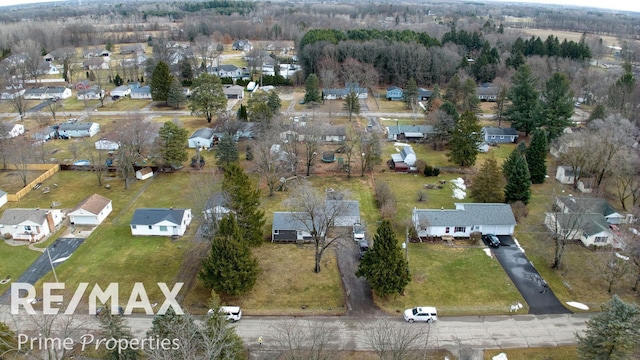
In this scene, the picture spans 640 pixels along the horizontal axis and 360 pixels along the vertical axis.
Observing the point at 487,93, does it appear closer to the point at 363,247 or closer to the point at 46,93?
the point at 363,247

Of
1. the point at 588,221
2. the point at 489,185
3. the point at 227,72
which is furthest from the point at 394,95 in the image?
the point at 588,221

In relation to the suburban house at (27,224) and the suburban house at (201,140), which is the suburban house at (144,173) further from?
the suburban house at (27,224)

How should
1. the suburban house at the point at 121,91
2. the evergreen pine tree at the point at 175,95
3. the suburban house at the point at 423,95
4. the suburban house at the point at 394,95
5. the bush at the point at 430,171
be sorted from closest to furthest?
the bush at the point at 430,171
the evergreen pine tree at the point at 175,95
the suburban house at the point at 121,91
the suburban house at the point at 423,95
the suburban house at the point at 394,95

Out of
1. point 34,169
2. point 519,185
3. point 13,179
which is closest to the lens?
point 519,185

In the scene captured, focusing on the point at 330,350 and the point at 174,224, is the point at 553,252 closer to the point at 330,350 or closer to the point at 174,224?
the point at 330,350

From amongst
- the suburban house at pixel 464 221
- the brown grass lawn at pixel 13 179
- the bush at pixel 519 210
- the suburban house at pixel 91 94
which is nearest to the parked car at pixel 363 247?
the suburban house at pixel 464 221

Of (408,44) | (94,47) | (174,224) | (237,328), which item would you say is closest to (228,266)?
(237,328)
